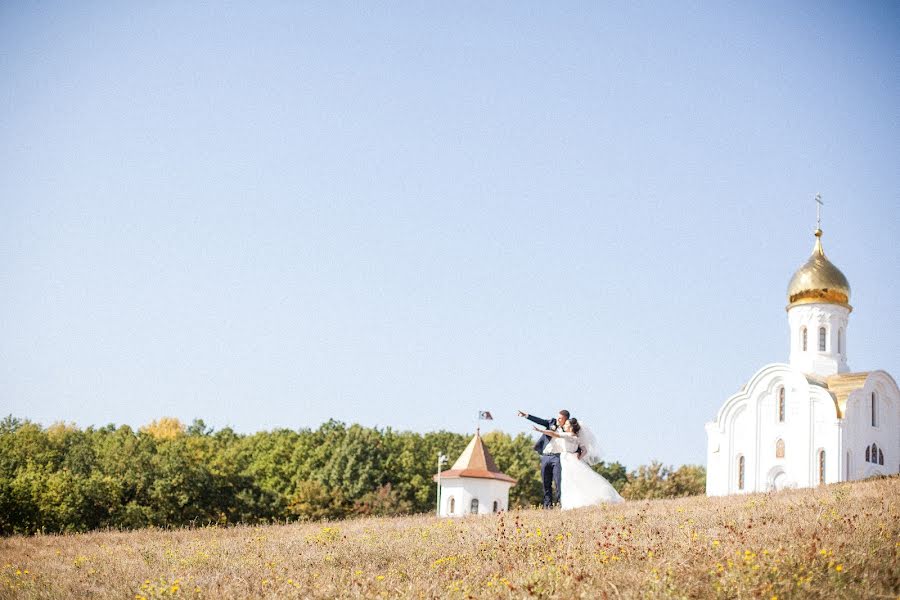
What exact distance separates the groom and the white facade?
28535 mm

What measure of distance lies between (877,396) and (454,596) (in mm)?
42076

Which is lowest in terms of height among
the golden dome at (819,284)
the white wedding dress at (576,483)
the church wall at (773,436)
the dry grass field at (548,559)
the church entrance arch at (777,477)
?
the dry grass field at (548,559)

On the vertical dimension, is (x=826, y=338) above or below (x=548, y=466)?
above

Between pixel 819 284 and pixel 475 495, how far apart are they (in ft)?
68.2

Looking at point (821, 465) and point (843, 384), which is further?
point (843, 384)

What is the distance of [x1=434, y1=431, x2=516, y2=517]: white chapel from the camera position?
159ft

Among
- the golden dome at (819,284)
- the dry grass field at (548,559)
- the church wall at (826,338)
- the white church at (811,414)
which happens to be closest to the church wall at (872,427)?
the white church at (811,414)

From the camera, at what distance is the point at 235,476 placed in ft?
189

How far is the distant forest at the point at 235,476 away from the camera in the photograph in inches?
1799

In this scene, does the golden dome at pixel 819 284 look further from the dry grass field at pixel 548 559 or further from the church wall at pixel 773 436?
the dry grass field at pixel 548 559

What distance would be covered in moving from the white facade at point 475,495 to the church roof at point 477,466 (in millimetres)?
A: 286

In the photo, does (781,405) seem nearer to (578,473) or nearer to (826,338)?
(826,338)

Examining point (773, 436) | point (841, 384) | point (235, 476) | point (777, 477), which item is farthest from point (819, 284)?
→ point (235, 476)

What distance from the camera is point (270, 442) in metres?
70.2
